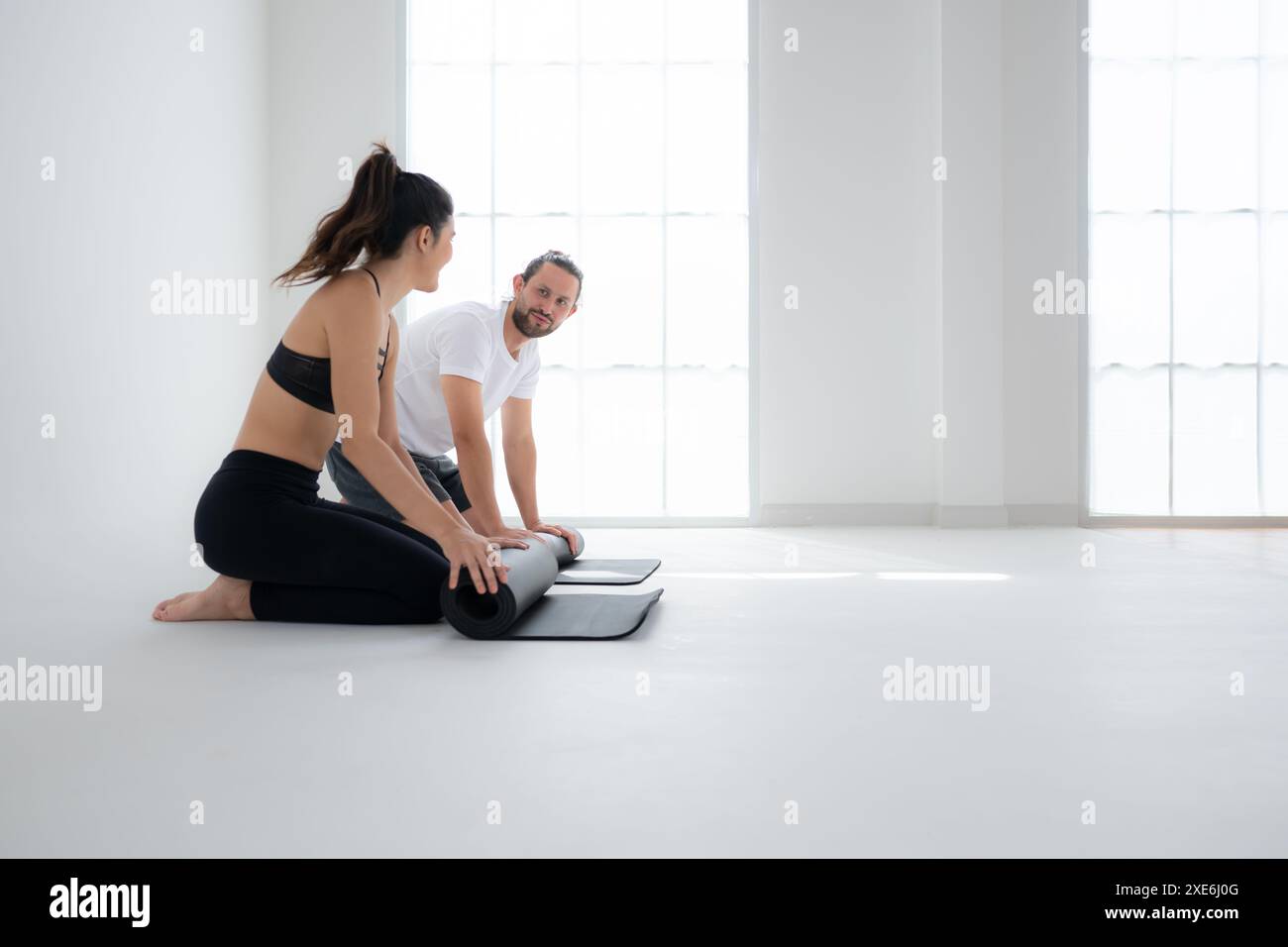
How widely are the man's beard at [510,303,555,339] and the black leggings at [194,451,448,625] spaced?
37.6 inches

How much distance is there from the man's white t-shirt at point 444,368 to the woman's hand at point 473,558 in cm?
92

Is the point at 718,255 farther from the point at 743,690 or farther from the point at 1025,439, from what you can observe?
the point at 743,690

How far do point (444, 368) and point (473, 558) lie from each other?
3.23ft

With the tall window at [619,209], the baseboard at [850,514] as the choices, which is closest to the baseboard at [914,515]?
the baseboard at [850,514]

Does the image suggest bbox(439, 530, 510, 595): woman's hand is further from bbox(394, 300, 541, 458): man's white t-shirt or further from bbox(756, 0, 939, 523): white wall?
bbox(756, 0, 939, 523): white wall

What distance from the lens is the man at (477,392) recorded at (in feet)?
9.97

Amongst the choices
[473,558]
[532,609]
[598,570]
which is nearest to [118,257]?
[598,570]

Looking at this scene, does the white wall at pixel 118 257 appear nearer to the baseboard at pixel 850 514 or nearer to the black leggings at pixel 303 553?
the black leggings at pixel 303 553

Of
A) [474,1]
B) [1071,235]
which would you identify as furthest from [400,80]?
[1071,235]

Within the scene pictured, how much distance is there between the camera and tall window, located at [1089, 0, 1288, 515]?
5949mm

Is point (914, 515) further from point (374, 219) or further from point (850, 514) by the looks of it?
point (374, 219)

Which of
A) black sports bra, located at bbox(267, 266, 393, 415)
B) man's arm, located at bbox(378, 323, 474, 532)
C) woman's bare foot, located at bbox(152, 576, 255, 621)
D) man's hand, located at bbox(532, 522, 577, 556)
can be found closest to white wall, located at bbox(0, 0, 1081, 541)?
man's hand, located at bbox(532, 522, 577, 556)

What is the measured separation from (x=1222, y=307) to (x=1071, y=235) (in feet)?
3.30

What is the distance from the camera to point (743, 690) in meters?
1.92
